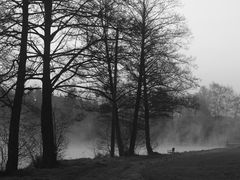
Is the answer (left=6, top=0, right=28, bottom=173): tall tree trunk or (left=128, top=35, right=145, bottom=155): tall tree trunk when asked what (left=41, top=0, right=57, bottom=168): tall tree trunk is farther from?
(left=128, top=35, right=145, bottom=155): tall tree trunk

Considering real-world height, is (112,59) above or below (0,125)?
above

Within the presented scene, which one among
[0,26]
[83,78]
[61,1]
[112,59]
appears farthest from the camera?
[83,78]

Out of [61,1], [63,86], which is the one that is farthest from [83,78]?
[61,1]

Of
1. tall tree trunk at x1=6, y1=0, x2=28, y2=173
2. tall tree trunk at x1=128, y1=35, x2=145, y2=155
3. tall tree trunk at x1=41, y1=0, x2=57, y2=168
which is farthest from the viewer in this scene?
tall tree trunk at x1=128, y1=35, x2=145, y2=155

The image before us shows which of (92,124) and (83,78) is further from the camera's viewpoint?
(92,124)

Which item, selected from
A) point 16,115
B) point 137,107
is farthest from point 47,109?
point 137,107

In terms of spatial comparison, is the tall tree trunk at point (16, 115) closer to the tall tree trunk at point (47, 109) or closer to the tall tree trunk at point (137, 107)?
the tall tree trunk at point (47, 109)

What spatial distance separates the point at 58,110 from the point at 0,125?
659 cm

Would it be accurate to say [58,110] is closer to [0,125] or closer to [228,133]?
[0,125]

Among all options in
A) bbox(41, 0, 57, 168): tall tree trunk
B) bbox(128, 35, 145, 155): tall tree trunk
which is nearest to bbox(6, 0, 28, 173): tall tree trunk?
bbox(41, 0, 57, 168): tall tree trunk

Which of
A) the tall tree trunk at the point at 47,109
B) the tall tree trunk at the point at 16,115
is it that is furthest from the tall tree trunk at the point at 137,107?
the tall tree trunk at the point at 16,115

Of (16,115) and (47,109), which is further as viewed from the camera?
(47,109)

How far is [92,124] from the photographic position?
55.7 meters

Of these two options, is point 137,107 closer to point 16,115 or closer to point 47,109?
point 47,109
